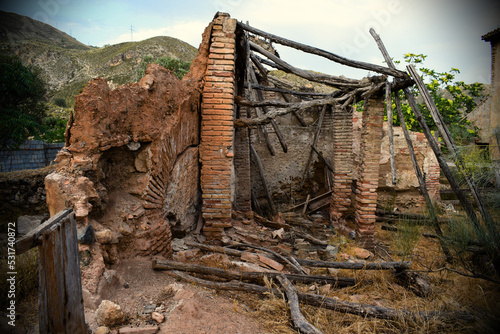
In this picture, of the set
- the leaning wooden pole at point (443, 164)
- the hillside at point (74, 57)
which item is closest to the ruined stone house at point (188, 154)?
the leaning wooden pole at point (443, 164)

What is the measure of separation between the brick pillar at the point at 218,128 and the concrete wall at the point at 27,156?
781 centimetres

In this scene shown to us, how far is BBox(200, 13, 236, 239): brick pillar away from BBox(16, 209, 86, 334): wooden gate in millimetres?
2784

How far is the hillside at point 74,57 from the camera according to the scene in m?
30.3

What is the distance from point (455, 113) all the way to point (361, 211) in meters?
9.19

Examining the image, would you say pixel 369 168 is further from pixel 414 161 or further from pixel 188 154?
pixel 188 154

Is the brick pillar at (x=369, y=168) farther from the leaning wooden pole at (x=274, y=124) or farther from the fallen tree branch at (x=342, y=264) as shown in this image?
the leaning wooden pole at (x=274, y=124)

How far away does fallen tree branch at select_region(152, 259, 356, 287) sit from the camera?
3.16 m

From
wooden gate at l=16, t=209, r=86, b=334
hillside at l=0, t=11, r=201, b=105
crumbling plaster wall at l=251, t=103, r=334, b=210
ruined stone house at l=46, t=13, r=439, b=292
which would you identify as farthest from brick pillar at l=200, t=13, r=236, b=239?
hillside at l=0, t=11, r=201, b=105

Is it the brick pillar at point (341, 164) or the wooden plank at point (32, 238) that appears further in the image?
the brick pillar at point (341, 164)

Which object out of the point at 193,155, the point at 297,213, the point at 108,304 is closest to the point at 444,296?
the point at 108,304

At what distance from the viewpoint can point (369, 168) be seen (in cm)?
599

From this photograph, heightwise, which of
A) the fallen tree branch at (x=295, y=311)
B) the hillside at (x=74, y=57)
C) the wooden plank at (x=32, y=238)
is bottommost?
the fallen tree branch at (x=295, y=311)

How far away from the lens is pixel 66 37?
43.4 m

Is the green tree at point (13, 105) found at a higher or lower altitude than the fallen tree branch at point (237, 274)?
higher
